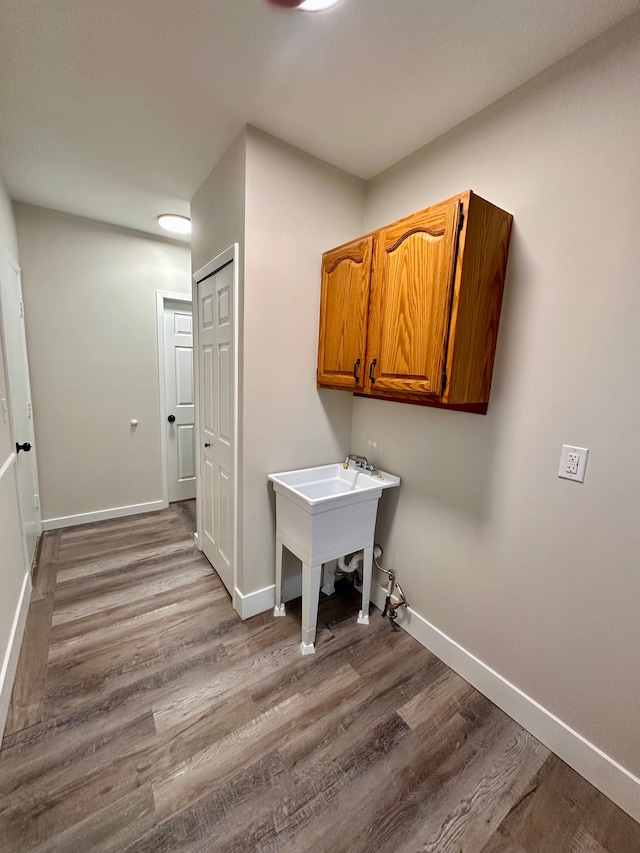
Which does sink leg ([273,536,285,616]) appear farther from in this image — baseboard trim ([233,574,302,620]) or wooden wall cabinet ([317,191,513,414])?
wooden wall cabinet ([317,191,513,414])

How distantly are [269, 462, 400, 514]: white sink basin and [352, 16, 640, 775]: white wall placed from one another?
1.25 feet

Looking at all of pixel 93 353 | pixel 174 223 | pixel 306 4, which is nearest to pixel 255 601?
pixel 93 353

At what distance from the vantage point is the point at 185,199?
93.7 inches

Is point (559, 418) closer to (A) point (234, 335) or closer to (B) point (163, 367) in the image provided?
(A) point (234, 335)

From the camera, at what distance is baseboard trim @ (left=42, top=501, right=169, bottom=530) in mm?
2916

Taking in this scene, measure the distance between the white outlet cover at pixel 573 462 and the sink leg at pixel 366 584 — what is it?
1.04 metres

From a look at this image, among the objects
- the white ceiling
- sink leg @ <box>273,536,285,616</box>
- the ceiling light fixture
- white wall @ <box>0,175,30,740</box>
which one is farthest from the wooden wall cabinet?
white wall @ <box>0,175,30,740</box>

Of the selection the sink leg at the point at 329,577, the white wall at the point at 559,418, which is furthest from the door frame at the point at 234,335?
the white wall at the point at 559,418

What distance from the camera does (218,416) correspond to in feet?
7.09

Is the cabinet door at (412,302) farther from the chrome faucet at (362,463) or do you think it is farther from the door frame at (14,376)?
the door frame at (14,376)

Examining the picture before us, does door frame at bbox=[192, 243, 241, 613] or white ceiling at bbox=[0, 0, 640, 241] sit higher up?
white ceiling at bbox=[0, 0, 640, 241]

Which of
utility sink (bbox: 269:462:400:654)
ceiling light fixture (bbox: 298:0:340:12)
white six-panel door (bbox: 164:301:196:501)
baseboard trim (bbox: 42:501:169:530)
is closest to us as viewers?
ceiling light fixture (bbox: 298:0:340:12)

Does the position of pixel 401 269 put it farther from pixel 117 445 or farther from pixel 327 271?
pixel 117 445

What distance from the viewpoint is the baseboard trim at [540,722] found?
1.18 m
